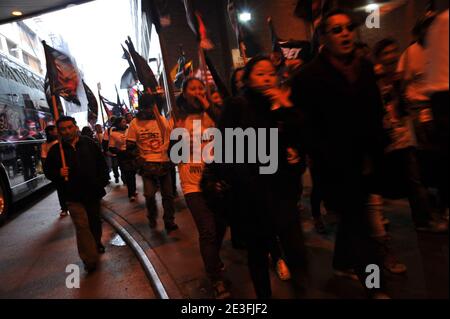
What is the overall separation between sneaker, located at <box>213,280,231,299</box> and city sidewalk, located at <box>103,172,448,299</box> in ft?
0.29

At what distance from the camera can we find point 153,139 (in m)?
5.87

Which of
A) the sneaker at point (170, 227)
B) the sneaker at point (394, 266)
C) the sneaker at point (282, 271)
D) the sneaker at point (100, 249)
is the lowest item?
the sneaker at point (100, 249)

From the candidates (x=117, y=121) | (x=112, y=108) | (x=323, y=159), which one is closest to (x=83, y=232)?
(x=323, y=159)

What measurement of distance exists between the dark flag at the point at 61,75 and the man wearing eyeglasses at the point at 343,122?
452 centimetres

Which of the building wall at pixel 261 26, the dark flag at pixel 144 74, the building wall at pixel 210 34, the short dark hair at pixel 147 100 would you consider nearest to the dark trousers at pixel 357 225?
the building wall at pixel 261 26

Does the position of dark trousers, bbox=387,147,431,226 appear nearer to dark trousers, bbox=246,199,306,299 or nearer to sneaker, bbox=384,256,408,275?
sneaker, bbox=384,256,408,275

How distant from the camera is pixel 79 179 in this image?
4758 mm

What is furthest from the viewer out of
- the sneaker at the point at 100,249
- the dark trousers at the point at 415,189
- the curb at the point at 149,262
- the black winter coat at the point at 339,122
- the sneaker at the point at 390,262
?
the sneaker at the point at 100,249

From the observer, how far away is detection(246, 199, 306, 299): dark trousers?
104 inches

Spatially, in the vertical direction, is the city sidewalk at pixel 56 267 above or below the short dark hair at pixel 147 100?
below

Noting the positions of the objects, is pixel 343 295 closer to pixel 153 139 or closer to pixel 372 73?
pixel 372 73

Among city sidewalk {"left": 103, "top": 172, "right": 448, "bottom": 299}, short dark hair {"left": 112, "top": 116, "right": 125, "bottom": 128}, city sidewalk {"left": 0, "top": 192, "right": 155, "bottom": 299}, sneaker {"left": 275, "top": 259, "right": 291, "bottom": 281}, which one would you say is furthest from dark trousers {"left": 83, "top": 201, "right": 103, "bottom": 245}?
short dark hair {"left": 112, "top": 116, "right": 125, "bottom": 128}

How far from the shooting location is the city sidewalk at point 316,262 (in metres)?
2.85

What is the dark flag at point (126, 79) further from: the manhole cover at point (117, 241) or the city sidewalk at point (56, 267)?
the manhole cover at point (117, 241)
